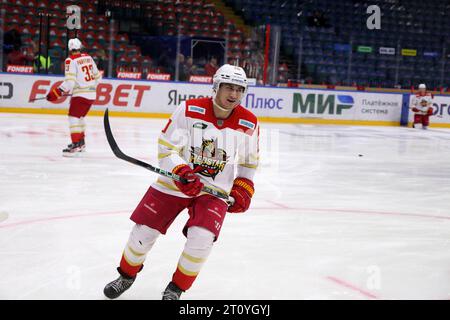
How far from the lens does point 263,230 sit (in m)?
4.88

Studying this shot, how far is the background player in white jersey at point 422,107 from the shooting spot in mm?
16359

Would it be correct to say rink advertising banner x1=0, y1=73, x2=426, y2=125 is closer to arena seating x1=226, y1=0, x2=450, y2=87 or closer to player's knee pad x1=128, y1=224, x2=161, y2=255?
arena seating x1=226, y1=0, x2=450, y2=87

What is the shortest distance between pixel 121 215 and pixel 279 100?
11136mm

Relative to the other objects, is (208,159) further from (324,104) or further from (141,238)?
(324,104)

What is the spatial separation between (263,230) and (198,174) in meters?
1.69

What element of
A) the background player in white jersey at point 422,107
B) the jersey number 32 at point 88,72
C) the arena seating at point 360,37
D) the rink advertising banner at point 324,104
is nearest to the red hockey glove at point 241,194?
the jersey number 32 at point 88,72

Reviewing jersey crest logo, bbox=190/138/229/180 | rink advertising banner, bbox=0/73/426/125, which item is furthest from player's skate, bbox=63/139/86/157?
rink advertising banner, bbox=0/73/426/125

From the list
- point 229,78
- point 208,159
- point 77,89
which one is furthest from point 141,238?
point 77,89

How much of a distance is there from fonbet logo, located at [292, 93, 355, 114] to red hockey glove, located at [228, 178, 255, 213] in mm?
13009

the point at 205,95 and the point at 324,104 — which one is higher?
the point at 205,95
